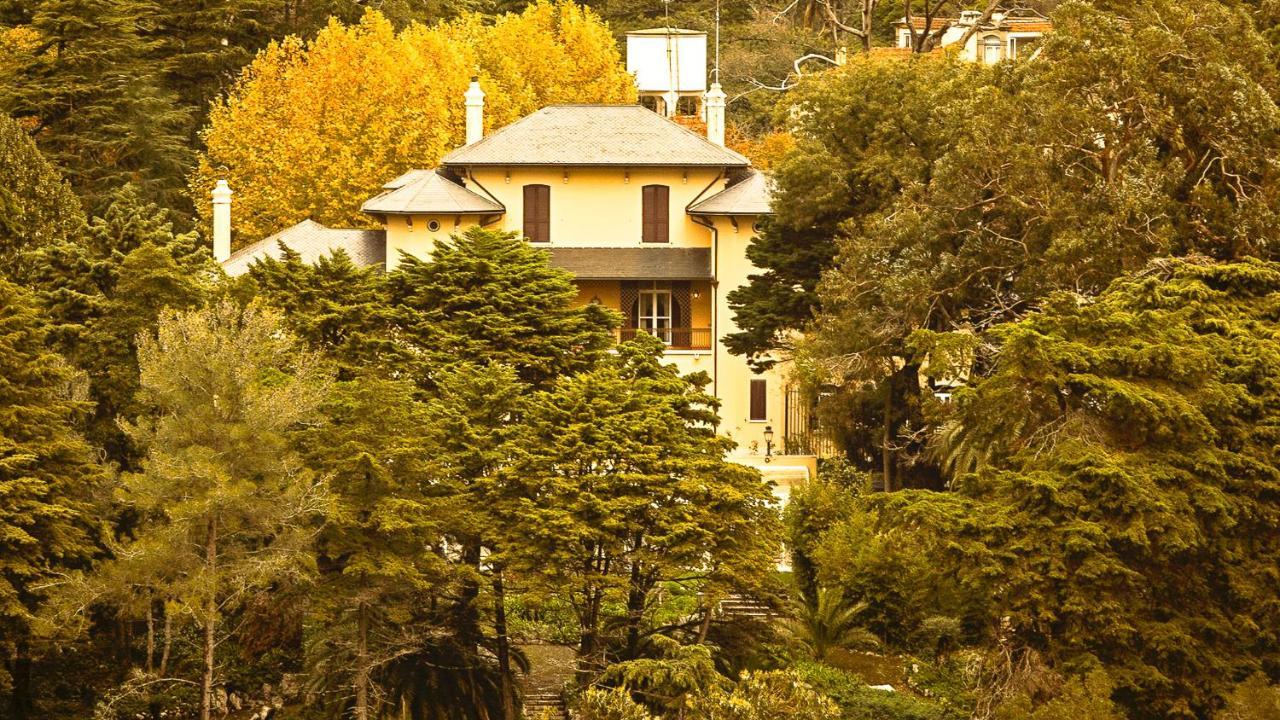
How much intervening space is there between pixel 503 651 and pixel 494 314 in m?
7.85

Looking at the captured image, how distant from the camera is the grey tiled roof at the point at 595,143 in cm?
5512

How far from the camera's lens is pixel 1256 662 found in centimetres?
2933

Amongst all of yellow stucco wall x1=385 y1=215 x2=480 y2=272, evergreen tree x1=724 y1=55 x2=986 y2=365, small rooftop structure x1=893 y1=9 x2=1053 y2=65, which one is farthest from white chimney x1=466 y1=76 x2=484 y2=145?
evergreen tree x1=724 y1=55 x2=986 y2=365

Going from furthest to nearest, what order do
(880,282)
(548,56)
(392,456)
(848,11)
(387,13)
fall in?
(848,11)
(387,13)
(548,56)
(880,282)
(392,456)

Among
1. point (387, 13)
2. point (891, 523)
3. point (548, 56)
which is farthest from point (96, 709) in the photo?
point (387, 13)

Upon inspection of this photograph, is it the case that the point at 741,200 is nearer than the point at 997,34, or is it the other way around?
the point at 741,200

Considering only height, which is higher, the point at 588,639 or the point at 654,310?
the point at 654,310

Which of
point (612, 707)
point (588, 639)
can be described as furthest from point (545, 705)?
point (612, 707)

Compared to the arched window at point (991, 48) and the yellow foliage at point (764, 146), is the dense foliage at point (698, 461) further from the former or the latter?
the yellow foliage at point (764, 146)

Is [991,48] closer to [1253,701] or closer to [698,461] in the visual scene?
[698,461]

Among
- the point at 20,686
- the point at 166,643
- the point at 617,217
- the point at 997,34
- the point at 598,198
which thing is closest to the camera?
the point at 20,686

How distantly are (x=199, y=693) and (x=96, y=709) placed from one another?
6.21 ft

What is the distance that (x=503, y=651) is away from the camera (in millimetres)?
33938

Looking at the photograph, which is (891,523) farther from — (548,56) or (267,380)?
(548,56)
